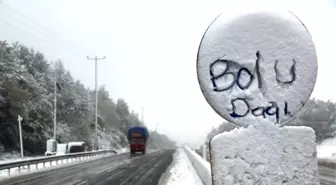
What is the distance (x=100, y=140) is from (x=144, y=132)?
27911 millimetres

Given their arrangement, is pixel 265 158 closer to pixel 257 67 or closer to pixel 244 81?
pixel 244 81

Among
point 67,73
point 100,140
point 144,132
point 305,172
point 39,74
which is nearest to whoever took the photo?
point 305,172

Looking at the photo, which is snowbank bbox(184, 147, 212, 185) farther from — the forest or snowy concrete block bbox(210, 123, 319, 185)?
the forest

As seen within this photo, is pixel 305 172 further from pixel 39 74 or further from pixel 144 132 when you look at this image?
pixel 39 74

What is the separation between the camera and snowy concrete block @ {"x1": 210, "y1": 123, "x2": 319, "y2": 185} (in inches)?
147

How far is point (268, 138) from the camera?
377cm

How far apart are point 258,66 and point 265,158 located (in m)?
0.77

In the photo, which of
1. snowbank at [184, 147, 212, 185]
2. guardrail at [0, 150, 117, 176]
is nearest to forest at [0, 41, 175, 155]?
guardrail at [0, 150, 117, 176]

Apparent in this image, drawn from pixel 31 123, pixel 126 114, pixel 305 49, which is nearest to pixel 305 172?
pixel 305 49

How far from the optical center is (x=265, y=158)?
3738 mm

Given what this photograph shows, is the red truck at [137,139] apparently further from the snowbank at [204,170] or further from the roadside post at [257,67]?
the roadside post at [257,67]

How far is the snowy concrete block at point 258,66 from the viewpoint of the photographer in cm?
390

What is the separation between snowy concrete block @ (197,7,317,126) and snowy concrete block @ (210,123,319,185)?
0.55ft

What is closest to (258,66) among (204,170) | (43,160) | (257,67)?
(257,67)
